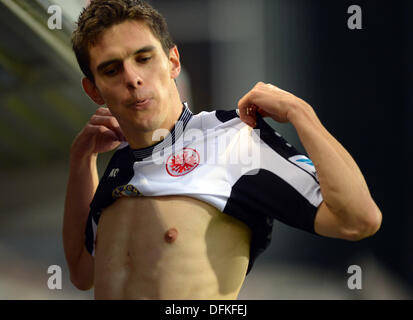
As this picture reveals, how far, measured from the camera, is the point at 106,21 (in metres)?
1.11

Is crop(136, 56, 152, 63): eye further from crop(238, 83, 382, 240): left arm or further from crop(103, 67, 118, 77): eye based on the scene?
crop(238, 83, 382, 240): left arm

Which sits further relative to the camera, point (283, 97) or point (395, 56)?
point (395, 56)

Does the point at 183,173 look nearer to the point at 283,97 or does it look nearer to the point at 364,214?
the point at 283,97

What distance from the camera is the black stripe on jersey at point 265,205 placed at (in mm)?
1036

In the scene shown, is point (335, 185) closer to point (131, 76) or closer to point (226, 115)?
point (226, 115)

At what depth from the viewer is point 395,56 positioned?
67.1 inches

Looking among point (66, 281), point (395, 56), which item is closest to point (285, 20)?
point (395, 56)

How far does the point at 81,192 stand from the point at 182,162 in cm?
40

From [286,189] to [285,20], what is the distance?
771 millimetres

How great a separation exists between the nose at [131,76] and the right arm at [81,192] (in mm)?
298

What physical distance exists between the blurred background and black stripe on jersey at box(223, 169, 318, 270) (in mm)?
530

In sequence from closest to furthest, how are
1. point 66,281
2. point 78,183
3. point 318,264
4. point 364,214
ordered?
point 364,214, point 78,183, point 318,264, point 66,281

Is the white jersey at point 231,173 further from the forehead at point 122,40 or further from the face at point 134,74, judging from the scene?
the forehead at point 122,40

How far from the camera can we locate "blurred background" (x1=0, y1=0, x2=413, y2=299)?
161 cm
